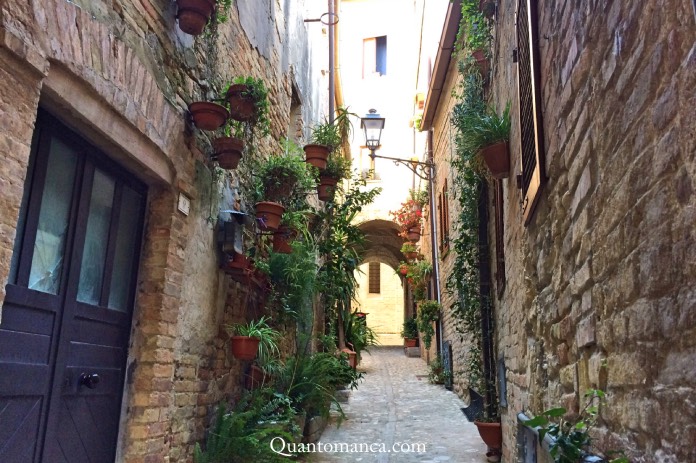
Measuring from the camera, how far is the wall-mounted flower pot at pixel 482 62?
20.4 feet

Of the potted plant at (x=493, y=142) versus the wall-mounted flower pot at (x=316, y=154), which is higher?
the wall-mounted flower pot at (x=316, y=154)

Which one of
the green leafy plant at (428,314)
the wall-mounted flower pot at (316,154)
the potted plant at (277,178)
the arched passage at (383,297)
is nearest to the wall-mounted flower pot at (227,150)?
the potted plant at (277,178)

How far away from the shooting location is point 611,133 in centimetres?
195

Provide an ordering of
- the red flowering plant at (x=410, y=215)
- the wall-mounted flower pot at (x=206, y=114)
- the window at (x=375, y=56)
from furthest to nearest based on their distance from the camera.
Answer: the window at (x=375, y=56) → the red flowering plant at (x=410, y=215) → the wall-mounted flower pot at (x=206, y=114)

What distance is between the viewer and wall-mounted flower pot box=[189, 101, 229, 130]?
13.6ft

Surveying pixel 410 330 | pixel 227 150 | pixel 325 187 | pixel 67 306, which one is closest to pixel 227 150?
pixel 227 150

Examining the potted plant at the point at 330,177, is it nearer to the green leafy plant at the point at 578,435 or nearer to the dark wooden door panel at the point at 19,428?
the dark wooden door panel at the point at 19,428

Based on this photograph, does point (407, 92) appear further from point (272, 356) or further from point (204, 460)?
point (204, 460)

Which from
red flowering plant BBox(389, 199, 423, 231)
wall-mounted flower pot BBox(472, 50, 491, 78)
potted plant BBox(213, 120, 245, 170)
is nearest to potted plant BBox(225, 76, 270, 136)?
potted plant BBox(213, 120, 245, 170)

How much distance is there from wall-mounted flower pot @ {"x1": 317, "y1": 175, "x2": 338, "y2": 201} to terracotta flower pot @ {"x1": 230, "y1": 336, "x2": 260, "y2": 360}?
113 inches

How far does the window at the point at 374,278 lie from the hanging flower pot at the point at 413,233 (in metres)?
12.9

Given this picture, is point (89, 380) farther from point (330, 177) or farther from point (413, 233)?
point (413, 233)

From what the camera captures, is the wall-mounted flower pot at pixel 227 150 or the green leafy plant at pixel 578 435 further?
the wall-mounted flower pot at pixel 227 150

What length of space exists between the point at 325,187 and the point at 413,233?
309 inches
